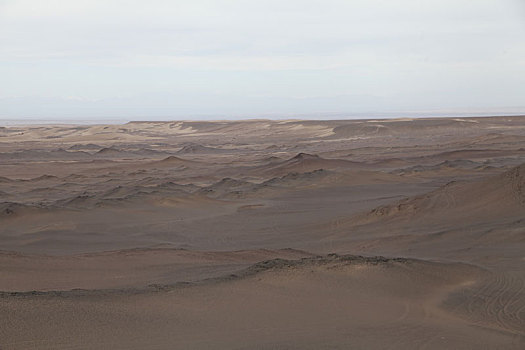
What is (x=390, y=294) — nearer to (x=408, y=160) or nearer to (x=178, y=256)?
(x=178, y=256)

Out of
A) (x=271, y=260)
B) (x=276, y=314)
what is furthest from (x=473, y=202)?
(x=276, y=314)

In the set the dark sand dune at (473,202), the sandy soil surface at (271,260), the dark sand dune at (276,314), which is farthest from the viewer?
the dark sand dune at (473,202)

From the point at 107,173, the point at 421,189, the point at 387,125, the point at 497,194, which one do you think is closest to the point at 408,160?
the point at 421,189

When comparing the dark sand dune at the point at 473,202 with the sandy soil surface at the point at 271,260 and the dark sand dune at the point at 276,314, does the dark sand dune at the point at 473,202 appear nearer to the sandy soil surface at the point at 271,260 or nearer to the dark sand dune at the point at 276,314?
the sandy soil surface at the point at 271,260

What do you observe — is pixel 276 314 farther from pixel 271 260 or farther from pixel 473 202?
pixel 473 202

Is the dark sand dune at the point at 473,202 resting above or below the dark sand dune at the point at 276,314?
above

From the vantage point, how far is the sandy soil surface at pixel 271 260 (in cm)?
675

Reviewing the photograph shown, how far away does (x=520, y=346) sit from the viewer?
6438mm

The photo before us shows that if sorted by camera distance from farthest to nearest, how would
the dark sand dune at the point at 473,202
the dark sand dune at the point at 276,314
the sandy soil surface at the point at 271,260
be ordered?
1. the dark sand dune at the point at 473,202
2. the sandy soil surface at the point at 271,260
3. the dark sand dune at the point at 276,314

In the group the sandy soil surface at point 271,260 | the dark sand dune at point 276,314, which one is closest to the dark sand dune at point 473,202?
the sandy soil surface at point 271,260

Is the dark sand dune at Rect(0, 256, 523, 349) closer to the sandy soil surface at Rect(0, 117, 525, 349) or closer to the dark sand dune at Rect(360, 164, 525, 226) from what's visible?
the sandy soil surface at Rect(0, 117, 525, 349)

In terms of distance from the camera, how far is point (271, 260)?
9492 millimetres

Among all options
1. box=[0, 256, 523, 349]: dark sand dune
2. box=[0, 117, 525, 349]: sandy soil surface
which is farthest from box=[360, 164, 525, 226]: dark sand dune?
box=[0, 256, 523, 349]: dark sand dune

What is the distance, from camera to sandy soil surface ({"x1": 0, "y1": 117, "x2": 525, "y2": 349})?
675 centimetres
